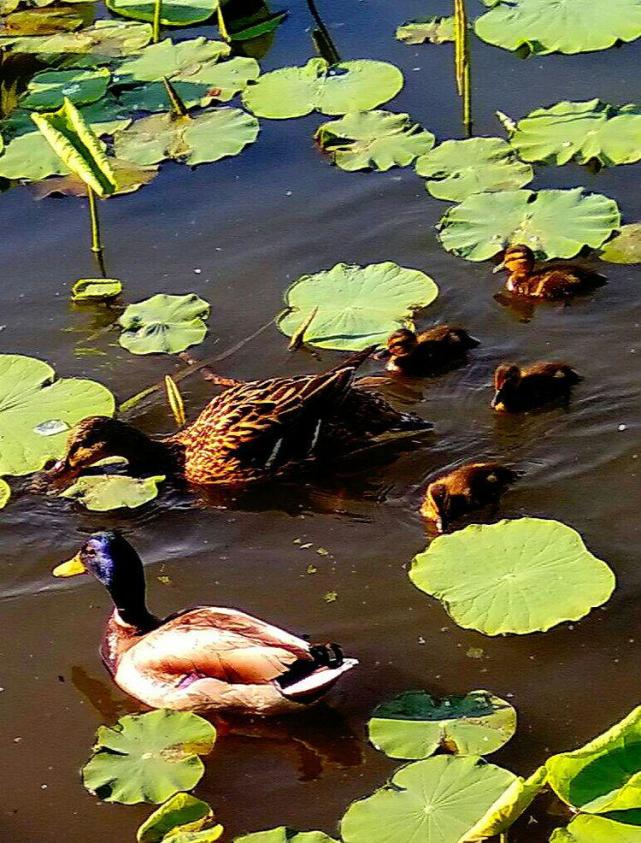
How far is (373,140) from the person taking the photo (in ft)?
26.4

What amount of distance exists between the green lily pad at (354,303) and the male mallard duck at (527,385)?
25.5 inches

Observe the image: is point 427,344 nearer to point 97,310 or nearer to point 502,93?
point 97,310

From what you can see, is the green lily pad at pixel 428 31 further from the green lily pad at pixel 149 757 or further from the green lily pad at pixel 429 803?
the green lily pad at pixel 429 803

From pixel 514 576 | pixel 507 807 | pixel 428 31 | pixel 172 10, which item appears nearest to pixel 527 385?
pixel 514 576

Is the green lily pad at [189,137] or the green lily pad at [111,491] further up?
the green lily pad at [189,137]

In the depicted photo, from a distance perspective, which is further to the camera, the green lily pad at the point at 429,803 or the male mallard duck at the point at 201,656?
the male mallard duck at the point at 201,656

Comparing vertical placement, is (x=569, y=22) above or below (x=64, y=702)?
above

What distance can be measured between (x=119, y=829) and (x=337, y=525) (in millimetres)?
1667

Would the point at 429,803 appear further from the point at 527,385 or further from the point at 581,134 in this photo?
the point at 581,134

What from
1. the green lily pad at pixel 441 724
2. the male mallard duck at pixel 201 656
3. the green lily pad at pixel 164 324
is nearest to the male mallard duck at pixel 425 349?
the green lily pad at pixel 164 324

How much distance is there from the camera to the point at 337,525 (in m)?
5.82

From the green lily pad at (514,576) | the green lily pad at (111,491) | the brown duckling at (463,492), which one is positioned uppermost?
the green lily pad at (514,576)

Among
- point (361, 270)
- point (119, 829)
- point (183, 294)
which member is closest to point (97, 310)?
point (183, 294)

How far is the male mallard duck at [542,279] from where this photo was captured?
688cm
